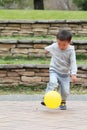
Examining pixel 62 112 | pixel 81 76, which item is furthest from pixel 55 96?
pixel 81 76

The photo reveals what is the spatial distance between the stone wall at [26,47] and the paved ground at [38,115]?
255 cm

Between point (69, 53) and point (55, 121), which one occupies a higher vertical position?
point (69, 53)

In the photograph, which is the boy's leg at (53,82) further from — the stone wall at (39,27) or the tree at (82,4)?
the tree at (82,4)

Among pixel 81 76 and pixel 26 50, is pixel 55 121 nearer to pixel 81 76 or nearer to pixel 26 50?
pixel 81 76

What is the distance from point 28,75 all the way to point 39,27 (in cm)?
293

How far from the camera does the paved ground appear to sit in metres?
6.79

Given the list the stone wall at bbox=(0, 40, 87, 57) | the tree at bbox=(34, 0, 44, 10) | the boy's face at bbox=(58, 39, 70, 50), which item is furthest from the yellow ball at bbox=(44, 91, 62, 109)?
the tree at bbox=(34, 0, 44, 10)

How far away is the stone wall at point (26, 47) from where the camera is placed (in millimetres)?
11727

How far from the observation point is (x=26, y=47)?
1187cm

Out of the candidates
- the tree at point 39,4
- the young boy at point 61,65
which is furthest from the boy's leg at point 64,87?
the tree at point 39,4

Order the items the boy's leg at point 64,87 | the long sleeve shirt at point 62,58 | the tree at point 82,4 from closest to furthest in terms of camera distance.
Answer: the long sleeve shirt at point 62,58, the boy's leg at point 64,87, the tree at point 82,4

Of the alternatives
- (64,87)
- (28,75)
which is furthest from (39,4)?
(64,87)

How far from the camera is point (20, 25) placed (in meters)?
13.1

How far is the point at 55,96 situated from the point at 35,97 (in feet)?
6.18
